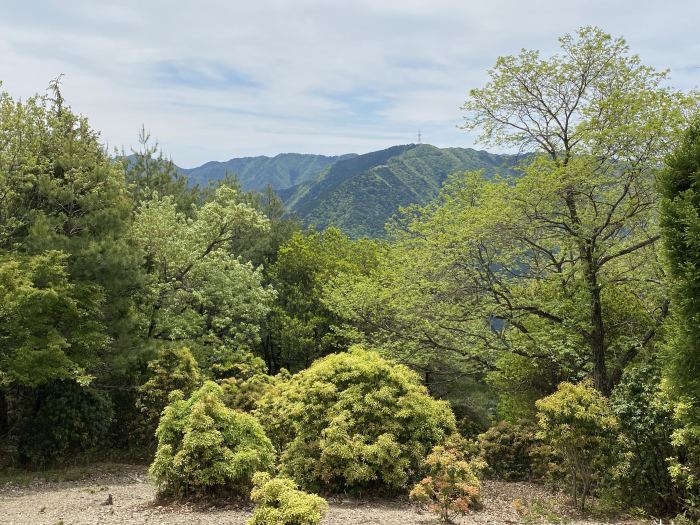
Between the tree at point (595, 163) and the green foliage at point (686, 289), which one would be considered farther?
the tree at point (595, 163)

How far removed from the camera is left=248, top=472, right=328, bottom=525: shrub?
241 inches

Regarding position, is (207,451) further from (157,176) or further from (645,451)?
(157,176)

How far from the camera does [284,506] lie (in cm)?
628

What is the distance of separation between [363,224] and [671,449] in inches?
4691

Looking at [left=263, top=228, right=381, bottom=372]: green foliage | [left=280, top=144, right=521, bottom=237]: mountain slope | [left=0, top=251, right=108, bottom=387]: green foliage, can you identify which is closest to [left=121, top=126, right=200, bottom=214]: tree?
[left=263, top=228, right=381, bottom=372]: green foliage

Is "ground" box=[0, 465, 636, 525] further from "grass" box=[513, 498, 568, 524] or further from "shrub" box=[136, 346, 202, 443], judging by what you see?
"shrub" box=[136, 346, 202, 443]

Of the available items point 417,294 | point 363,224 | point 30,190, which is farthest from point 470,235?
point 363,224

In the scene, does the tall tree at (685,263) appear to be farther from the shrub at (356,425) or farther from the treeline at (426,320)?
the shrub at (356,425)

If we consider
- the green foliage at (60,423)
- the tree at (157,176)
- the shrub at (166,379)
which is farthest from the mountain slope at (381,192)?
the green foliage at (60,423)

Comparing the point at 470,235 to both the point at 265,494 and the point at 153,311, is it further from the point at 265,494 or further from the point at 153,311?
the point at 153,311

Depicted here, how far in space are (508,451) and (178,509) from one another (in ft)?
30.2

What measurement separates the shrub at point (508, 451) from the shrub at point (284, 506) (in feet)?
29.7

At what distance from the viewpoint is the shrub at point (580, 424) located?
30.2 feet

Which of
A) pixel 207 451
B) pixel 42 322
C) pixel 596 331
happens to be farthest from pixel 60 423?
pixel 596 331
